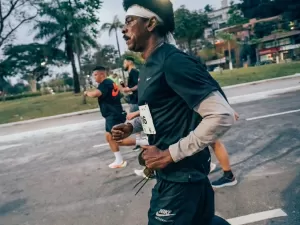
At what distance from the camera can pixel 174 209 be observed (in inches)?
65.6

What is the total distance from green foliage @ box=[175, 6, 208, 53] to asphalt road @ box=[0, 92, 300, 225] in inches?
1409

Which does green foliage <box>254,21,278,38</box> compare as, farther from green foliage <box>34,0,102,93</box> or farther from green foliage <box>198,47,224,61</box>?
green foliage <box>34,0,102,93</box>

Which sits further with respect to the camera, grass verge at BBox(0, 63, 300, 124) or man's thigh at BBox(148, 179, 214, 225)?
grass verge at BBox(0, 63, 300, 124)

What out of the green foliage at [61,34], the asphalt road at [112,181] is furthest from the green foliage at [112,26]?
the asphalt road at [112,181]

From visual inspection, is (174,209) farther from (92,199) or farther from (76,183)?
(76,183)

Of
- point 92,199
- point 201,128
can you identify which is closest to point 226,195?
point 92,199

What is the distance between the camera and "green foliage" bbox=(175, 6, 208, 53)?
41.8 meters

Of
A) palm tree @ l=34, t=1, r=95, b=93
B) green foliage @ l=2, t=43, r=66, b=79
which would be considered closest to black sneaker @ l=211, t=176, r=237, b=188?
palm tree @ l=34, t=1, r=95, b=93

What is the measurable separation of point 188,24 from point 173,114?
42889 mm

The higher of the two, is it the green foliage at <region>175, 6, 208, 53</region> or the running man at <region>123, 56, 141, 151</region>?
the green foliage at <region>175, 6, 208, 53</region>

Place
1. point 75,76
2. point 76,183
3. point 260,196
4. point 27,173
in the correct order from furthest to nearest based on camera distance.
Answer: point 75,76 < point 27,173 < point 76,183 < point 260,196

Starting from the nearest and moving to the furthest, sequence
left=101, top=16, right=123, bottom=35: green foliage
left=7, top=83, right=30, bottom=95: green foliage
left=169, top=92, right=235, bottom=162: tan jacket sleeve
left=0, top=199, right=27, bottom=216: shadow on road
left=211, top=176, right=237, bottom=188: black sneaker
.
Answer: left=169, top=92, right=235, bottom=162: tan jacket sleeve < left=211, top=176, right=237, bottom=188: black sneaker < left=0, top=199, right=27, bottom=216: shadow on road < left=101, top=16, right=123, bottom=35: green foliage < left=7, top=83, right=30, bottom=95: green foliage

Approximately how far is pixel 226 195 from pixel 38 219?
2.24m

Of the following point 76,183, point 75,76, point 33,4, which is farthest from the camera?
point 75,76
